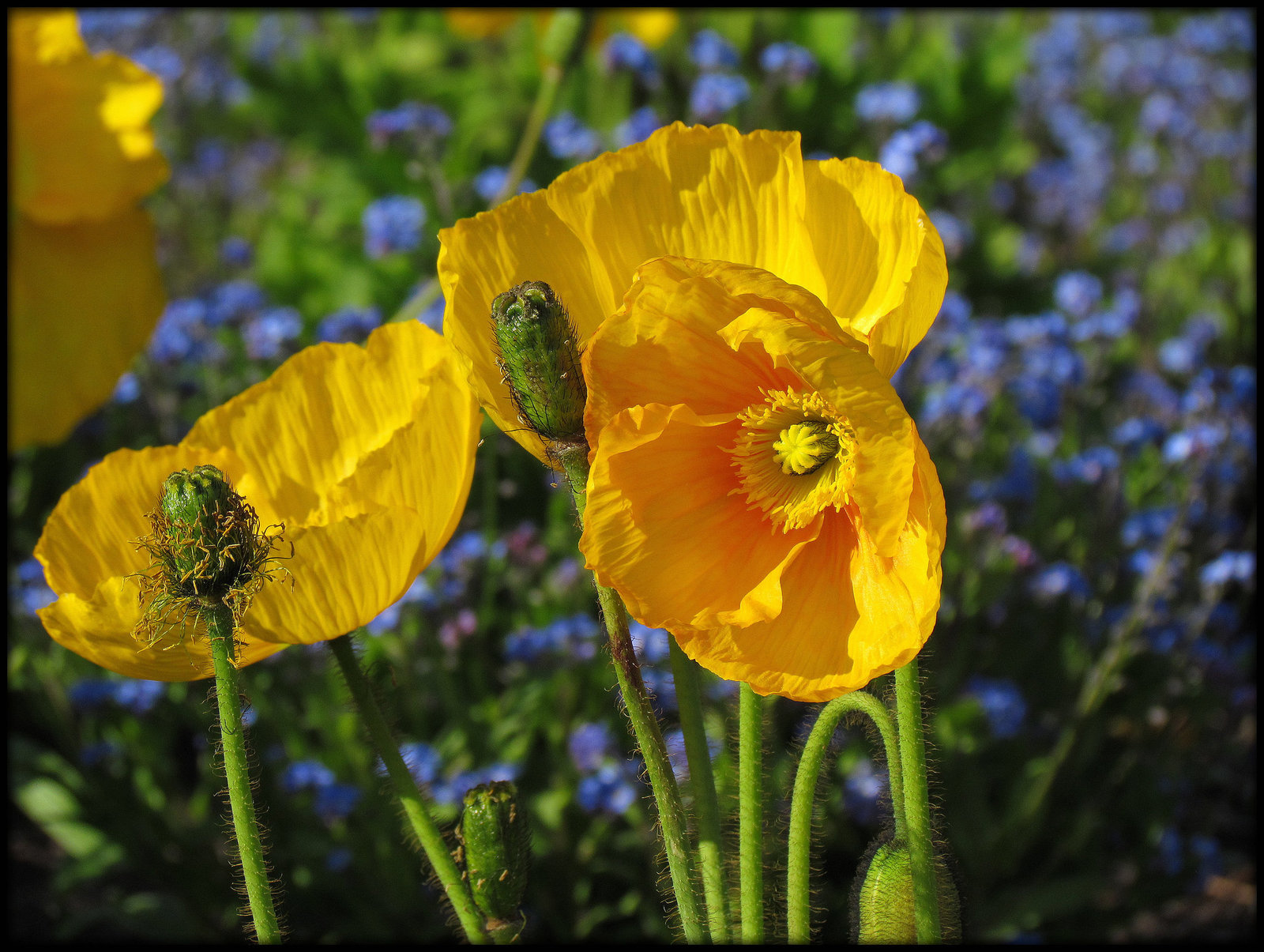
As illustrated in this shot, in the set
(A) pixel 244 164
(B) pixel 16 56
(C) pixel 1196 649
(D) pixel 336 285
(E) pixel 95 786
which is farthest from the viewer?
(A) pixel 244 164

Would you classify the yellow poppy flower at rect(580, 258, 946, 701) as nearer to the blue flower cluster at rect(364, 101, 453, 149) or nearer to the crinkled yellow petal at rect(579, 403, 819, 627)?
the crinkled yellow petal at rect(579, 403, 819, 627)

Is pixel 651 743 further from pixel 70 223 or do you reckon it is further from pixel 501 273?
pixel 70 223

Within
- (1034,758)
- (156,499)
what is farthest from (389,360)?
(1034,758)

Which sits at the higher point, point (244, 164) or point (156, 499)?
point (244, 164)

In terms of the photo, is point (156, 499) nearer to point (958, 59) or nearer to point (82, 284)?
point (82, 284)

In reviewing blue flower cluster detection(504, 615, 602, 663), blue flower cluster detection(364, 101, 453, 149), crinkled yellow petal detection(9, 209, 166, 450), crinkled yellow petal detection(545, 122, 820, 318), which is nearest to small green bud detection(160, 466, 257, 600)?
crinkled yellow petal detection(545, 122, 820, 318)

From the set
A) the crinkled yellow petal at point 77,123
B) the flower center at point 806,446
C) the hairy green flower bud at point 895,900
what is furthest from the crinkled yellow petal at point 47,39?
the hairy green flower bud at point 895,900

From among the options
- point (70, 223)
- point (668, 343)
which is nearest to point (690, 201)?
point (668, 343)
